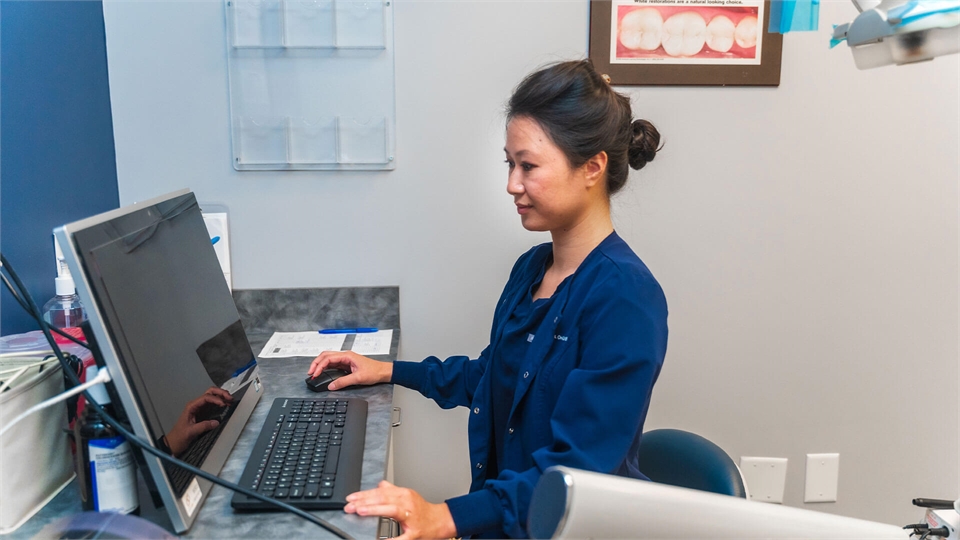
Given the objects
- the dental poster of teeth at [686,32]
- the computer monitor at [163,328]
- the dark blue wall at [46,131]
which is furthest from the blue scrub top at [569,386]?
the dark blue wall at [46,131]

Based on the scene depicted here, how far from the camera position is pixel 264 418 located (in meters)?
1.22

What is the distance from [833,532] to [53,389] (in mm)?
934

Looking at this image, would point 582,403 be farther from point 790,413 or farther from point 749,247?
point 790,413

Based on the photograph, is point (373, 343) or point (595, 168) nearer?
point (595, 168)

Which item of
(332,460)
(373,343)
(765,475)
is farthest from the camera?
(765,475)

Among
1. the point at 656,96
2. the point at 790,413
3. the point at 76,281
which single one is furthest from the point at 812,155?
the point at 76,281

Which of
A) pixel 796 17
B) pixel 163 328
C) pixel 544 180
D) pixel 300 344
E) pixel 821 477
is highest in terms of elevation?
pixel 796 17

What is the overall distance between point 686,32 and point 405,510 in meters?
1.48

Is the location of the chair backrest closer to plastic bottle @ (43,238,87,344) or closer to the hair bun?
the hair bun

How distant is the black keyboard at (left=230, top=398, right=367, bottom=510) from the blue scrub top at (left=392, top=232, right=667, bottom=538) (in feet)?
0.59

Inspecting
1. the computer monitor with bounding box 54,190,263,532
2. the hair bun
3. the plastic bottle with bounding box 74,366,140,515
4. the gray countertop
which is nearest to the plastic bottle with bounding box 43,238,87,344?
the computer monitor with bounding box 54,190,263,532

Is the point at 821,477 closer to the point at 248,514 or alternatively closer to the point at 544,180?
the point at 544,180

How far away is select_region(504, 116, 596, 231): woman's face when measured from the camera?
1203 mm

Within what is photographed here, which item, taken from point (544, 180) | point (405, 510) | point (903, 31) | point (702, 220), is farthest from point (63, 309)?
point (702, 220)
